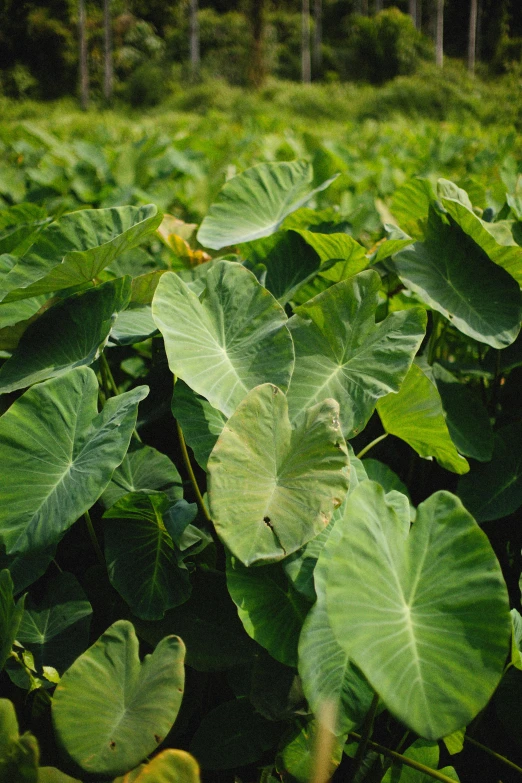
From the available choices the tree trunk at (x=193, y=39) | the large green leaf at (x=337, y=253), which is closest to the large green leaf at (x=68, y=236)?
the large green leaf at (x=337, y=253)

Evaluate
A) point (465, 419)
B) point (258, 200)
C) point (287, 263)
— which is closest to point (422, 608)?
point (465, 419)

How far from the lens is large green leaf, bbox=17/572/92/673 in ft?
2.35

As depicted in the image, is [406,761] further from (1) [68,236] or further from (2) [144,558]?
(1) [68,236]

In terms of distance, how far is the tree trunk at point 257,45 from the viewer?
1808 centimetres

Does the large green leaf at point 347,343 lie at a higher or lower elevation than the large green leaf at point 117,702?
higher

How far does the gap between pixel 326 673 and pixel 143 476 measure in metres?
0.36

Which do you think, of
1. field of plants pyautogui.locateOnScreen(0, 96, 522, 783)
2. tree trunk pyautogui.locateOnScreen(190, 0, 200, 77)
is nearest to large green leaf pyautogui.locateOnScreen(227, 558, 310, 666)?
field of plants pyautogui.locateOnScreen(0, 96, 522, 783)

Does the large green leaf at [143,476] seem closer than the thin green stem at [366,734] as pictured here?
No

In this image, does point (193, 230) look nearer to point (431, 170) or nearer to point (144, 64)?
point (431, 170)

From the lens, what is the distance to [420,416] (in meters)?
0.80

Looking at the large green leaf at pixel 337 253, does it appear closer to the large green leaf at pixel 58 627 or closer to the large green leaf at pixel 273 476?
the large green leaf at pixel 273 476

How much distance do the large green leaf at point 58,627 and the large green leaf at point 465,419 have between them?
610 mm

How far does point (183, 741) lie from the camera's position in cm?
79

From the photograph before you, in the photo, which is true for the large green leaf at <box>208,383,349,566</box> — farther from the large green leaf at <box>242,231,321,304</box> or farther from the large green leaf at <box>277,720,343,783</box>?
the large green leaf at <box>242,231,321,304</box>
